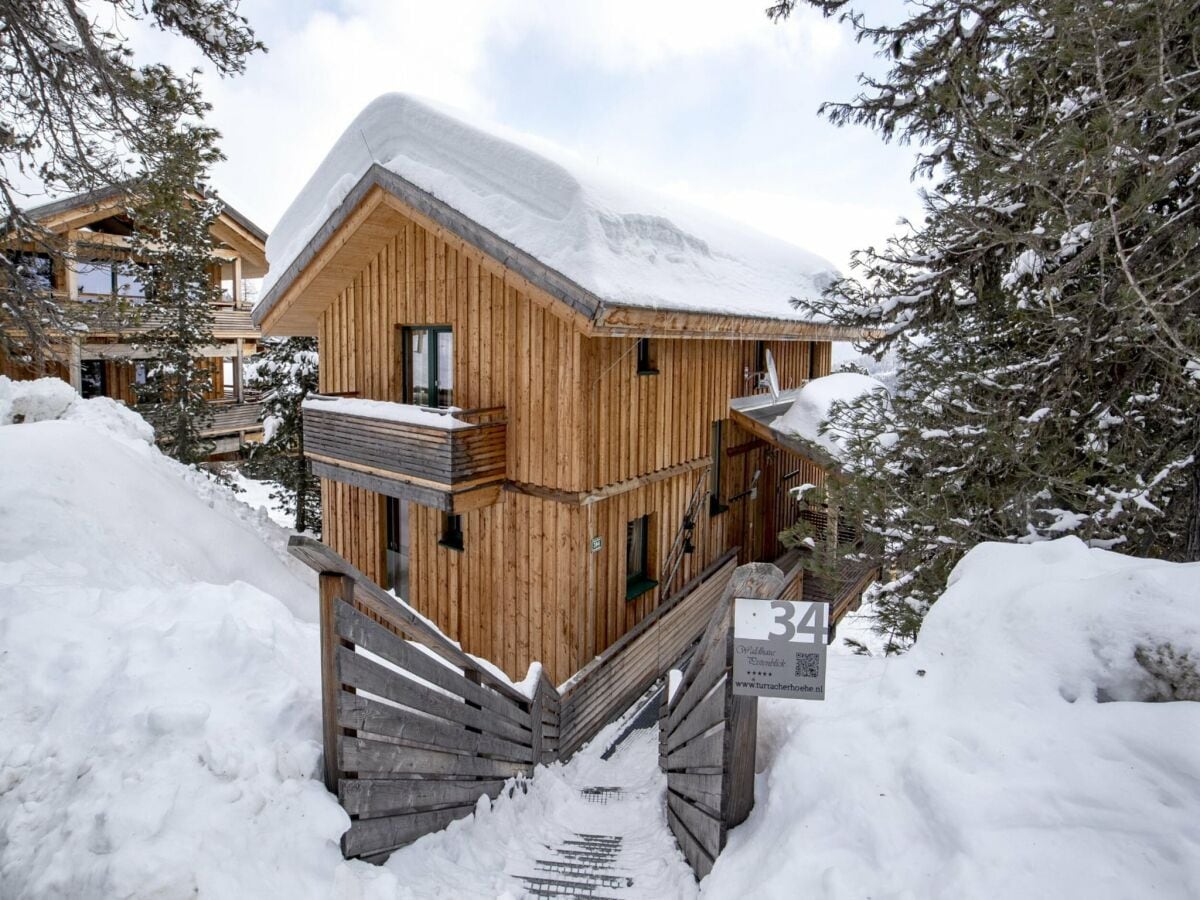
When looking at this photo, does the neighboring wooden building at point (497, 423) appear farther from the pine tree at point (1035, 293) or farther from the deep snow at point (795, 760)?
the deep snow at point (795, 760)

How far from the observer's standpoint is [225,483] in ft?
61.2

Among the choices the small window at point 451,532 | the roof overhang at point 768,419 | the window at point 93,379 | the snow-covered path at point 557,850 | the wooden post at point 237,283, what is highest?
the wooden post at point 237,283

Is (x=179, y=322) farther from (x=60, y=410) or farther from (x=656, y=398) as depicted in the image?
(x=656, y=398)

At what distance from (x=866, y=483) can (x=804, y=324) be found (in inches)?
295

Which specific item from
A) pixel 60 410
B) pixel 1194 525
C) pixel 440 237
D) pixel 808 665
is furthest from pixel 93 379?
pixel 1194 525

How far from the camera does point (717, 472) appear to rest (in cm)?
1359

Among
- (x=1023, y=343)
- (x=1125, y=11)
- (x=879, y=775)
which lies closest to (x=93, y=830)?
(x=879, y=775)

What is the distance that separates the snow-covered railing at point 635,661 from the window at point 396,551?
3.93 meters

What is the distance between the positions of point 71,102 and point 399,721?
7.48 meters

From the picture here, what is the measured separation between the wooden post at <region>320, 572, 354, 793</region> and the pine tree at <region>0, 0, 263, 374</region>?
620 centimetres

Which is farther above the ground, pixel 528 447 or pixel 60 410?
pixel 60 410

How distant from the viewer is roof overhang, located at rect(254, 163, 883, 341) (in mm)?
8273

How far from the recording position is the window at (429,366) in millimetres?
10750

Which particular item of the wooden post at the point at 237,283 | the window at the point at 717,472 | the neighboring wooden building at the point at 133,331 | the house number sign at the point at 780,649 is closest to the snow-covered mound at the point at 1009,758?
the house number sign at the point at 780,649
